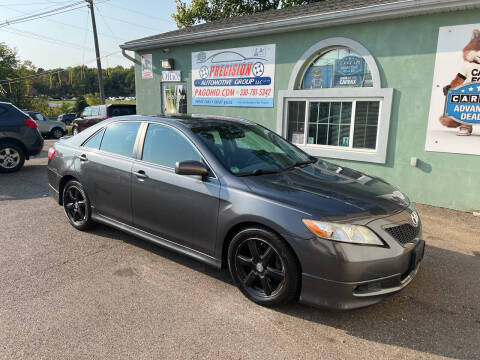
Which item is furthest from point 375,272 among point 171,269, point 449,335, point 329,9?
point 329,9

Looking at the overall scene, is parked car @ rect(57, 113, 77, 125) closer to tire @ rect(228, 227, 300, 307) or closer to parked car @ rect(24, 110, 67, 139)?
parked car @ rect(24, 110, 67, 139)

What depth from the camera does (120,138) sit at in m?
4.08

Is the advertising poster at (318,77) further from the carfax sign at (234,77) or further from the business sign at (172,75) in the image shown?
the business sign at (172,75)

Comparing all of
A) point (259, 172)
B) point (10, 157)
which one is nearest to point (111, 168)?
point (259, 172)

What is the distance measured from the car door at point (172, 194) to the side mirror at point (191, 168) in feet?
0.33

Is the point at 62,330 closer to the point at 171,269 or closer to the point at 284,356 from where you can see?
the point at 171,269

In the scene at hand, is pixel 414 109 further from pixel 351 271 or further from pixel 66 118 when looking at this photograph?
pixel 66 118

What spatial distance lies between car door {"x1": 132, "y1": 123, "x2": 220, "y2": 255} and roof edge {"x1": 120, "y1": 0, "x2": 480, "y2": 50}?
15.3ft

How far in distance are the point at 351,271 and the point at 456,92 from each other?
4810mm

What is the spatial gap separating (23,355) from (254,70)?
23.5 ft

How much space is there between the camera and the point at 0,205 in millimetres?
5742

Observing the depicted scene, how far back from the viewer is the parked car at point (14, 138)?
26.9ft

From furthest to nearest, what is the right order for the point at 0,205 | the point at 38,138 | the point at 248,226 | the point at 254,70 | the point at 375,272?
the point at 38,138 → the point at 254,70 → the point at 0,205 → the point at 248,226 → the point at 375,272

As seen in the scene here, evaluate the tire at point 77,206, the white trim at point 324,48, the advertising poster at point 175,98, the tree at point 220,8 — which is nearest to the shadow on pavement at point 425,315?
the tire at point 77,206
